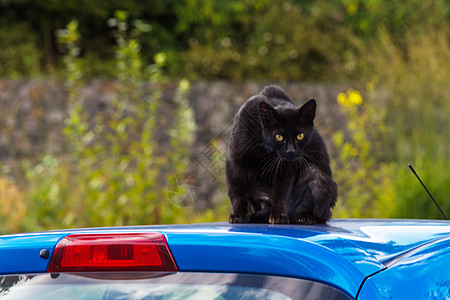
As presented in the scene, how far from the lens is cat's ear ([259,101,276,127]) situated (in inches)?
92.3

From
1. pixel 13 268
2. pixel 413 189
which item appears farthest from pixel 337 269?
pixel 413 189

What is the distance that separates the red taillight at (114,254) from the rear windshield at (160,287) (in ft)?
0.06

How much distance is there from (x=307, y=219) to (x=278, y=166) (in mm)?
184

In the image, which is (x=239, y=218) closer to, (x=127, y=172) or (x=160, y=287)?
(x=160, y=287)

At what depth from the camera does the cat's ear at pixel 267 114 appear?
2344 millimetres

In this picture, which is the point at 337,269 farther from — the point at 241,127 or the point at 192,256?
the point at 241,127

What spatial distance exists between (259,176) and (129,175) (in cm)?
541

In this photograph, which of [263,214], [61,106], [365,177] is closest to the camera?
[263,214]

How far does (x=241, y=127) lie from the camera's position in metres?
2.49

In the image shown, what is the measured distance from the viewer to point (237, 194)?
2.45 meters

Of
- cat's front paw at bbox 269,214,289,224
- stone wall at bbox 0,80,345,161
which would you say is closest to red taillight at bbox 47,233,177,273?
cat's front paw at bbox 269,214,289,224

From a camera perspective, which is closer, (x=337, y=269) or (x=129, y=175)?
(x=337, y=269)

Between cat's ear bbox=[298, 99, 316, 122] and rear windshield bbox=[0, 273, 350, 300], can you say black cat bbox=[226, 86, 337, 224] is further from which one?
rear windshield bbox=[0, 273, 350, 300]

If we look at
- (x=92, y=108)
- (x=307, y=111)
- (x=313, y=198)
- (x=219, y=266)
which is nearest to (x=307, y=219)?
(x=313, y=198)
